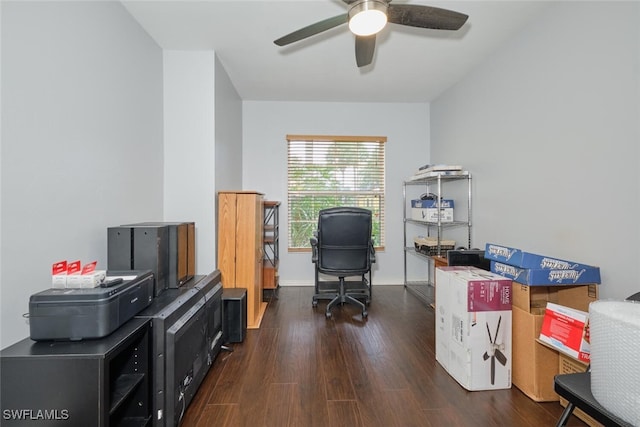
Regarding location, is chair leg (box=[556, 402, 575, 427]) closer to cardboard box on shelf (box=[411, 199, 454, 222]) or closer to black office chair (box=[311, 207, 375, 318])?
black office chair (box=[311, 207, 375, 318])

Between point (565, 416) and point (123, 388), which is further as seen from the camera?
point (123, 388)

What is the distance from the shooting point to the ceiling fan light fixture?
59.6 inches

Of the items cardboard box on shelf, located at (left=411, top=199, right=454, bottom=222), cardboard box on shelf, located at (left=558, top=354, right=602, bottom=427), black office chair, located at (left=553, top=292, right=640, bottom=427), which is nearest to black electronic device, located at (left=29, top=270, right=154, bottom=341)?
black office chair, located at (left=553, top=292, right=640, bottom=427)

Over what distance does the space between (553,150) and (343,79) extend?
218cm

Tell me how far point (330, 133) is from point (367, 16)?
7.54 feet

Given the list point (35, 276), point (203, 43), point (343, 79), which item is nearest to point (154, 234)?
point (35, 276)

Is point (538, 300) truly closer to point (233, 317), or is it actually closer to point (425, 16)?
point (425, 16)

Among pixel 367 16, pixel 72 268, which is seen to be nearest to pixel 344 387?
pixel 72 268

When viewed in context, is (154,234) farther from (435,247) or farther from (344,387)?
(435,247)

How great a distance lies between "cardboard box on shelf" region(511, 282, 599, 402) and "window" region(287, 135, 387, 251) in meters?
2.22

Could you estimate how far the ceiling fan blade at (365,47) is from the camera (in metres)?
1.87

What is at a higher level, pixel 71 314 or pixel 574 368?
pixel 71 314

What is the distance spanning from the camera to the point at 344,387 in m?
1.71

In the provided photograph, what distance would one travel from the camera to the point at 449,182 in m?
3.41
